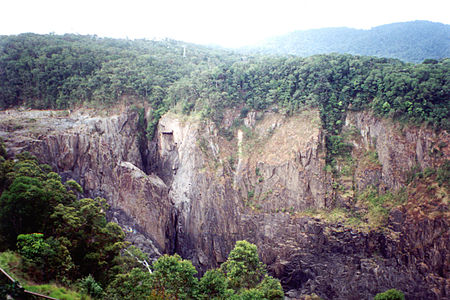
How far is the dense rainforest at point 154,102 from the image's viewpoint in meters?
13.7

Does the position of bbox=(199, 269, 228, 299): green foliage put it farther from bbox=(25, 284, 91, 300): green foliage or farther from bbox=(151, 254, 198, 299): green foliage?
bbox=(25, 284, 91, 300): green foliage

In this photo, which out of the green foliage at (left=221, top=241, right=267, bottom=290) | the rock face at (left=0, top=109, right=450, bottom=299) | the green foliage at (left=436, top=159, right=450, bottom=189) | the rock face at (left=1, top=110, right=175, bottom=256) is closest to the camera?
the green foliage at (left=221, top=241, right=267, bottom=290)

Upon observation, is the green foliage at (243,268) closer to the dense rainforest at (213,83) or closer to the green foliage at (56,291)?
the green foliage at (56,291)

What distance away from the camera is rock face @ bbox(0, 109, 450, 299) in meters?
20.4

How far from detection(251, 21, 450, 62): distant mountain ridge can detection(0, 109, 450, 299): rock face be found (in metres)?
24.3

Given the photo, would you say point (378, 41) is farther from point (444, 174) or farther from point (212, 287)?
point (212, 287)

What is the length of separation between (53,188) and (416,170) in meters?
23.9

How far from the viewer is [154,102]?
28844 mm

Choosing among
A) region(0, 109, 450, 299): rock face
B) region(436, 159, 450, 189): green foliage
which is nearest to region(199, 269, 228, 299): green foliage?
region(0, 109, 450, 299): rock face

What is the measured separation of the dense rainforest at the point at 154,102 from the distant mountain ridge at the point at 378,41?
1841cm

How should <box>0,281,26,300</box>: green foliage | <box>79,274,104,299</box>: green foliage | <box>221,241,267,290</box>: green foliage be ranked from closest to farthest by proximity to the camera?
1. <box>0,281,26,300</box>: green foliage
2. <box>79,274,104,299</box>: green foliage
3. <box>221,241,267,290</box>: green foliage

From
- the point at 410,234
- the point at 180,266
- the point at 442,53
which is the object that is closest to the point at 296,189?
the point at 410,234

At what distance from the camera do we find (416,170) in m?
21.6

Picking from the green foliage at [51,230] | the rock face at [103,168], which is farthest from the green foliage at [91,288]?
the rock face at [103,168]
